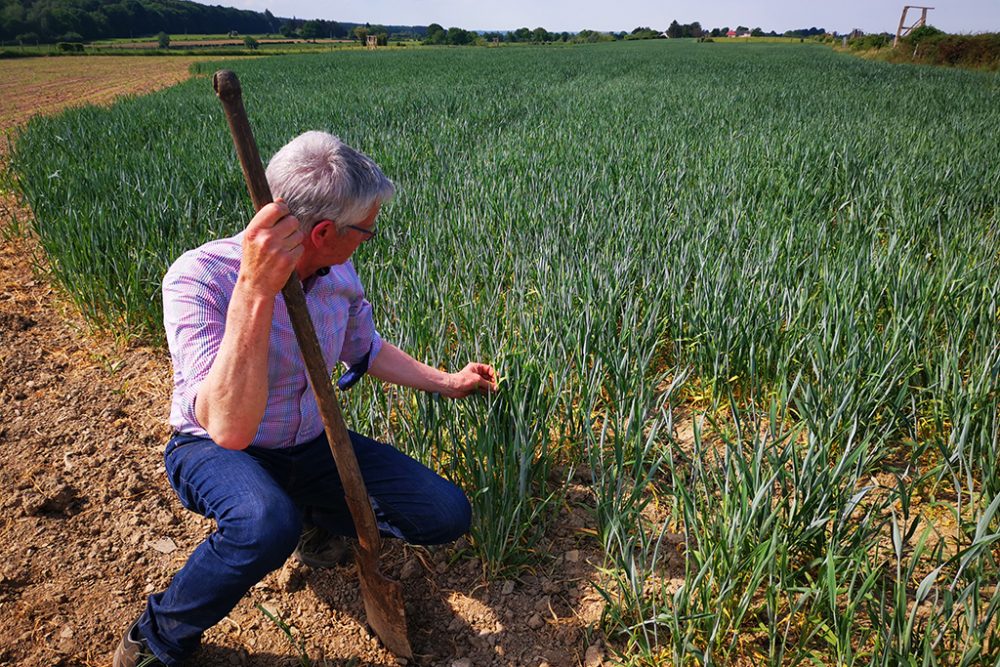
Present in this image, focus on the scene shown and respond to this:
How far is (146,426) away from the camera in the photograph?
7.86ft

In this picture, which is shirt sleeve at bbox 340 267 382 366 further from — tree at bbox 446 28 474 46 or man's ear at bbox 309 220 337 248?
tree at bbox 446 28 474 46

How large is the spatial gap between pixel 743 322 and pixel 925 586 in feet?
4.10

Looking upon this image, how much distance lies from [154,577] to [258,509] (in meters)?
0.67

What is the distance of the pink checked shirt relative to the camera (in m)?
1.32

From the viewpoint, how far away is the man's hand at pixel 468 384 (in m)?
1.70

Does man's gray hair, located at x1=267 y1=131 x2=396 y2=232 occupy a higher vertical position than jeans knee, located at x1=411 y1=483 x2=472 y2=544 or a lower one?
higher

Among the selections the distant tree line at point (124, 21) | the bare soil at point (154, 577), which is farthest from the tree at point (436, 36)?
the bare soil at point (154, 577)

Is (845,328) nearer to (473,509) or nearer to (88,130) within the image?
(473,509)

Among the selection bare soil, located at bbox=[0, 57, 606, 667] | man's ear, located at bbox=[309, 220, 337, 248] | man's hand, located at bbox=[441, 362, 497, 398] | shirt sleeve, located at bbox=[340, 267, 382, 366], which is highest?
man's ear, located at bbox=[309, 220, 337, 248]

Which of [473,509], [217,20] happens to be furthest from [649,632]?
[217,20]

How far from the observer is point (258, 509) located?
1.31 meters

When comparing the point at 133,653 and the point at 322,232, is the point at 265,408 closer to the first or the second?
the point at 322,232

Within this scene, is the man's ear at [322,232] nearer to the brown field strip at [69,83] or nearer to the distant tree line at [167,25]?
the brown field strip at [69,83]

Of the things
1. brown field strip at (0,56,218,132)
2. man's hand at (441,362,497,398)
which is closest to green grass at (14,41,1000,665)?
man's hand at (441,362,497,398)
